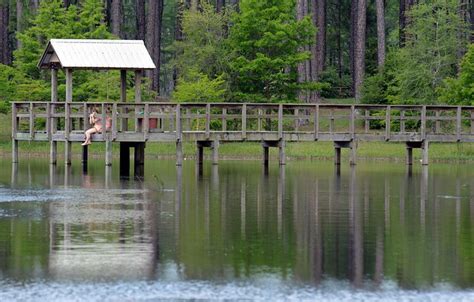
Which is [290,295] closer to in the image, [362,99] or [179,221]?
[179,221]

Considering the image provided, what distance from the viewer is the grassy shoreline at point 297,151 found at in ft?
167

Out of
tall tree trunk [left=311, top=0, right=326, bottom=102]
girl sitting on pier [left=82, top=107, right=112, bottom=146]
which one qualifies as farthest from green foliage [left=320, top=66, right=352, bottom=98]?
girl sitting on pier [left=82, top=107, right=112, bottom=146]

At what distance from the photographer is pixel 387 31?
9331 centimetres

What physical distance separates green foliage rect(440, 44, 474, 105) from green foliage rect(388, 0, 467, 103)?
2597 mm

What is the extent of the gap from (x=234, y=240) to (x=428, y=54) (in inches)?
1566

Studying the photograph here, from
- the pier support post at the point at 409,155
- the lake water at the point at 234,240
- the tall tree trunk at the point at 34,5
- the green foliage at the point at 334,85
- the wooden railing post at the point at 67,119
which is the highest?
the tall tree trunk at the point at 34,5

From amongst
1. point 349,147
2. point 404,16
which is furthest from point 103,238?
point 404,16

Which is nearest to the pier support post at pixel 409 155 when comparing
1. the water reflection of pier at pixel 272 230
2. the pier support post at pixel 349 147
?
the pier support post at pixel 349 147

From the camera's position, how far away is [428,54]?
192 ft

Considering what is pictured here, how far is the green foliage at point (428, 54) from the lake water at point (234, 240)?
74.3 ft

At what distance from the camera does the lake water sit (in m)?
15.8

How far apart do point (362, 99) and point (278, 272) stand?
45.4 metres

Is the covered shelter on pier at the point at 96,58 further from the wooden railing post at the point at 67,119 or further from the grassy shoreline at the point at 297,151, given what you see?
the grassy shoreline at the point at 297,151

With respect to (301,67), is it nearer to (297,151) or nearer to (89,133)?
(297,151)
